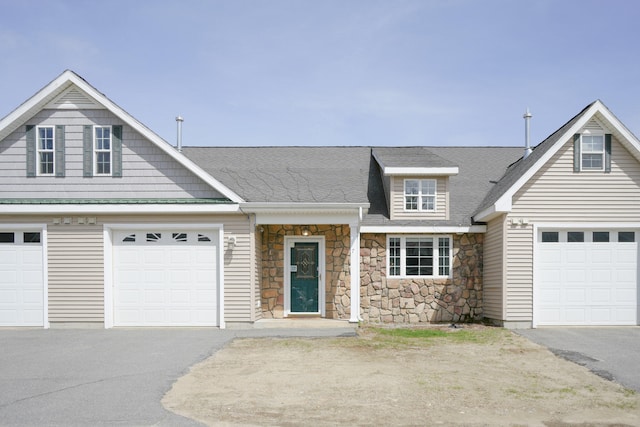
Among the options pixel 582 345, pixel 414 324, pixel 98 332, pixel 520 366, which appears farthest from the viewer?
pixel 414 324

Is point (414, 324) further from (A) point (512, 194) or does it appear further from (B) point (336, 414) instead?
(B) point (336, 414)

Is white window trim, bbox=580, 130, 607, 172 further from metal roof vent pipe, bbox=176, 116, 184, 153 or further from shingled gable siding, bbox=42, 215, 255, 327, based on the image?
metal roof vent pipe, bbox=176, 116, 184, 153

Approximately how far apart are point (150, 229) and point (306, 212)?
3.93 meters

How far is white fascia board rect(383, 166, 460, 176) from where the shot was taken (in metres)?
17.1

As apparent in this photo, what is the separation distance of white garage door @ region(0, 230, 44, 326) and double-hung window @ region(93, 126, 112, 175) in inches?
95.2

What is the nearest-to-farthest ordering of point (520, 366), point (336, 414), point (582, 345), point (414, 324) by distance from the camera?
point (336, 414)
point (520, 366)
point (582, 345)
point (414, 324)

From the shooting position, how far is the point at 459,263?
1691 centimetres

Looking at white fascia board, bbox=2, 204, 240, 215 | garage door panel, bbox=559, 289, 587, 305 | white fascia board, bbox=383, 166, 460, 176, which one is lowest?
garage door panel, bbox=559, 289, 587, 305

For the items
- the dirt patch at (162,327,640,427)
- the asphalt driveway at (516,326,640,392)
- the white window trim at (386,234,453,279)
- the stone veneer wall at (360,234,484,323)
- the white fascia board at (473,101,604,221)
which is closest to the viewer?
the dirt patch at (162,327,640,427)

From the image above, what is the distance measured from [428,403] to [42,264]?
1118 cm

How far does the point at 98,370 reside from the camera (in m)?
9.88

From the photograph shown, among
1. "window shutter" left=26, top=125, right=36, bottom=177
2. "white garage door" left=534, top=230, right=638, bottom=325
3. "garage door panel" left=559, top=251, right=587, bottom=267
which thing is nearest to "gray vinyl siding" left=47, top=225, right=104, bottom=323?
"window shutter" left=26, top=125, right=36, bottom=177

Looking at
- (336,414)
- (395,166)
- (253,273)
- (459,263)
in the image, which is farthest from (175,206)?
(336,414)

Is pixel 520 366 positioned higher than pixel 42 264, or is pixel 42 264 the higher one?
pixel 42 264
